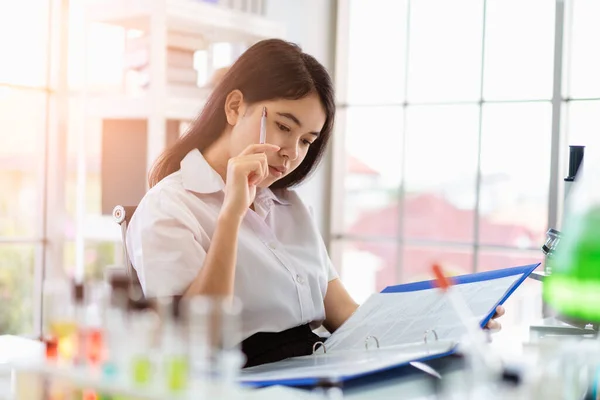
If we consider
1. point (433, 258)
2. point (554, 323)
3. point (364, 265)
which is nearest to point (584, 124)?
point (433, 258)

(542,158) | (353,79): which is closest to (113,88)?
(353,79)

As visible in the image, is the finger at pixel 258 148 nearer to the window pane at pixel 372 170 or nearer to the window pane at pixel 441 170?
the window pane at pixel 441 170

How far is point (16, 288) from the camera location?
10.7ft

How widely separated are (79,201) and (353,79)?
5.11 feet

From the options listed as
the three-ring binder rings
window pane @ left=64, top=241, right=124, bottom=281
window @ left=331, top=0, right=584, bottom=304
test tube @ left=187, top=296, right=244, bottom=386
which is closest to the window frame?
window @ left=331, top=0, right=584, bottom=304

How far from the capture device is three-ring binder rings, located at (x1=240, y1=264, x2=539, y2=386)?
140 centimetres

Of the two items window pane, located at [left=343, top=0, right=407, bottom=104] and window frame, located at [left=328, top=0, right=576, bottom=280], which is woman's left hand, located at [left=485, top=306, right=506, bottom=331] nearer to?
window frame, located at [left=328, top=0, right=576, bottom=280]

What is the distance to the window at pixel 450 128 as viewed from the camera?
3.38 meters

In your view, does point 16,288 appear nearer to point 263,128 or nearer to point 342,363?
point 263,128

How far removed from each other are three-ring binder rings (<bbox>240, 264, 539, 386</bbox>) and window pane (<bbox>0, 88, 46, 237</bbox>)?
1.80 metres

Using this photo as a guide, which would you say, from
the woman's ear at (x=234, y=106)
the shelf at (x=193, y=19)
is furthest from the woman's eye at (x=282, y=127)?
the shelf at (x=193, y=19)

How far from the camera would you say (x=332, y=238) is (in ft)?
13.1

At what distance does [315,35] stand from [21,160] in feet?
4.98

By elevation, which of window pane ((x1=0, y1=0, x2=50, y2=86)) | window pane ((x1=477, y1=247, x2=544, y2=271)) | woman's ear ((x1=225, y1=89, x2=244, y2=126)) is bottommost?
window pane ((x1=477, y1=247, x2=544, y2=271))
